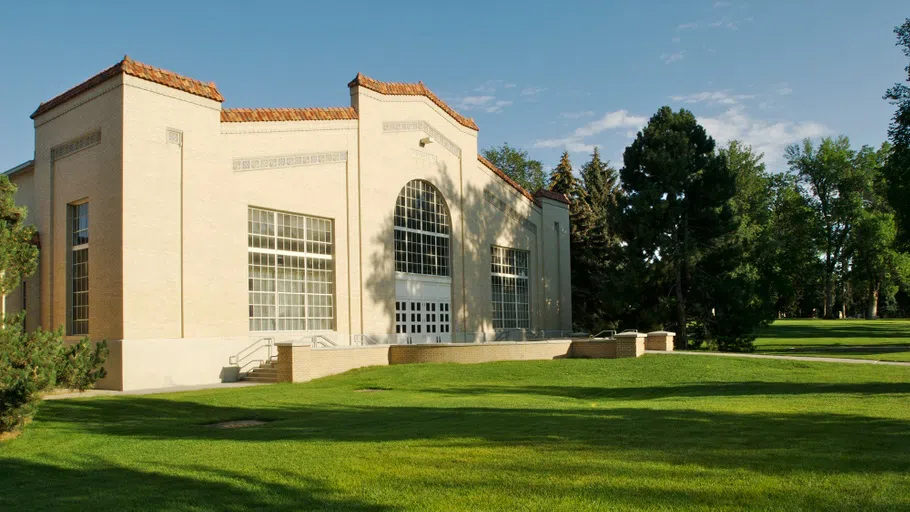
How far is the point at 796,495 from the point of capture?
6285mm

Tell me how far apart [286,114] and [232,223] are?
452cm

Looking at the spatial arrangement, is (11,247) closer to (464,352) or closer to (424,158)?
(464,352)

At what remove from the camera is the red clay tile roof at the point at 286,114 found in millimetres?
22625

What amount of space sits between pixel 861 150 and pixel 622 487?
70.1 meters

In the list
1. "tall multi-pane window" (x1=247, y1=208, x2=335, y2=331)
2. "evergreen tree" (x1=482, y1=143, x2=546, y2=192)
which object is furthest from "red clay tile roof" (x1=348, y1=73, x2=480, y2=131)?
"evergreen tree" (x1=482, y1=143, x2=546, y2=192)

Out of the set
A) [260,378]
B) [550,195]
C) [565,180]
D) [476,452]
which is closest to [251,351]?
[260,378]

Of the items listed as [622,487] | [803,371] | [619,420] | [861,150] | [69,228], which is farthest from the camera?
[861,150]

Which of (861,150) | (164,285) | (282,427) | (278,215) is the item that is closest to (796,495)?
Result: (282,427)

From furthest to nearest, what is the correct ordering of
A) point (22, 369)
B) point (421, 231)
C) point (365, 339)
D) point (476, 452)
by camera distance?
point (421, 231) < point (365, 339) < point (22, 369) < point (476, 452)

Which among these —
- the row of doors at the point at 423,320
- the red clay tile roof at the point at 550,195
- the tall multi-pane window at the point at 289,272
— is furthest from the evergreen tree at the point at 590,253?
the tall multi-pane window at the point at 289,272

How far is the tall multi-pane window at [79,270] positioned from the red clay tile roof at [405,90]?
432 inches

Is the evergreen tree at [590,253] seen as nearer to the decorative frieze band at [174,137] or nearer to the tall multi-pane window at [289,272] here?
the tall multi-pane window at [289,272]

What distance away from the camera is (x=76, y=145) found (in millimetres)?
21469

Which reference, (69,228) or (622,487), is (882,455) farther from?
(69,228)
